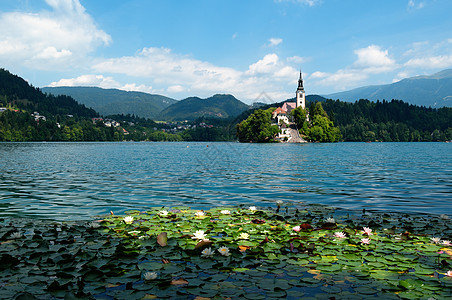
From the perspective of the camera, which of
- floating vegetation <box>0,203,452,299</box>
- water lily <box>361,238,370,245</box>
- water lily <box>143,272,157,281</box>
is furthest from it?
water lily <box>361,238,370,245</box>

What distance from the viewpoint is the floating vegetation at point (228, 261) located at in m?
5.82

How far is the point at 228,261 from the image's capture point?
24.3 ft

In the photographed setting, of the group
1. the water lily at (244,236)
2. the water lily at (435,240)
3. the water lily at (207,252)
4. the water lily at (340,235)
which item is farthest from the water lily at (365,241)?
the water lily at (207,252)

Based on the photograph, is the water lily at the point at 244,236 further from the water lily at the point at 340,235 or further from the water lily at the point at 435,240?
the water lily at the point at 435,240

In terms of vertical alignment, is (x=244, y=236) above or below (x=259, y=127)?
below

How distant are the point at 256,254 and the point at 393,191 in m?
16.3

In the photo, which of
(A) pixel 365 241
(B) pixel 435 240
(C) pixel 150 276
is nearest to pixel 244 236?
(A) pixel 365 241

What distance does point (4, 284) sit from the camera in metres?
5.96

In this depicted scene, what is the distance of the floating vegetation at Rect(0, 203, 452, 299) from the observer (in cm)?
582

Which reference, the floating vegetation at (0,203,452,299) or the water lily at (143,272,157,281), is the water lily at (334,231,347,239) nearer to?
the floating vegetation at (0,203,452,299)

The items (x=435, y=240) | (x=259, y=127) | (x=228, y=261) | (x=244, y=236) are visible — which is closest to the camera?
(x=228, y=261)

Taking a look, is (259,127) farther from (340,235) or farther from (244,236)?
(244,236)

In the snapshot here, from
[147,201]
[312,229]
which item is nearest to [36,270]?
[312,229]

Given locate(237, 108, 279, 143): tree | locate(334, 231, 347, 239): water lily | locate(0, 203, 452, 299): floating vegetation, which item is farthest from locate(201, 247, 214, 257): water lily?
locate(237, 108, 279, 143): tree
